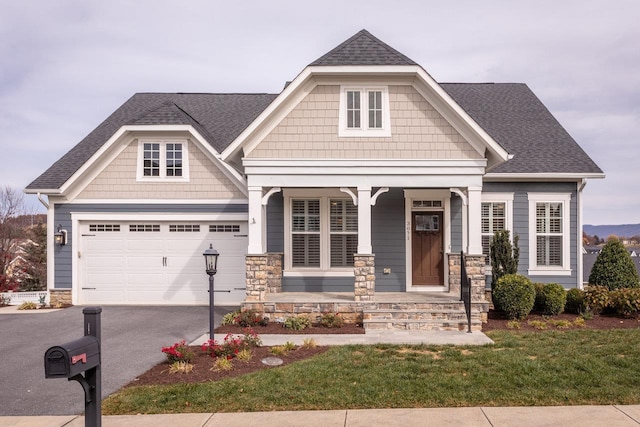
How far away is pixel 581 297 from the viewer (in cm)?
1255

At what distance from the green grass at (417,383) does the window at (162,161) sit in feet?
26.7

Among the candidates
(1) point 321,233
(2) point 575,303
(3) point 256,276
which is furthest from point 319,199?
(2) point 575,303

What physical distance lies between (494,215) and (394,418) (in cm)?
1010

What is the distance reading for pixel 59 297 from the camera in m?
14.6

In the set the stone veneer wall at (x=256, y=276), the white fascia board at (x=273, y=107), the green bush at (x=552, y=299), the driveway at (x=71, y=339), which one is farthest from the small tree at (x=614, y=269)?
the driveway at (x=71, y=339)

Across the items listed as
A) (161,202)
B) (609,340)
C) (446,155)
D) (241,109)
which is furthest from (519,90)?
(161,202)

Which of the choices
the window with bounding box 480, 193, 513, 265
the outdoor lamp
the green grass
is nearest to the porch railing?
the green grass

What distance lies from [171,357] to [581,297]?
32.5 ft

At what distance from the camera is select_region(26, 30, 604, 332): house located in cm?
1205

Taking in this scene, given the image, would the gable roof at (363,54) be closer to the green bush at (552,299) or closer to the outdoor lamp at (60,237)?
the green bush at (552,299)

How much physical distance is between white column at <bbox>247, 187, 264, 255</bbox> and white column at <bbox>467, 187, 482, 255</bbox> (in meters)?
4.93

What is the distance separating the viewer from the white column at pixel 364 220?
11.9 metres

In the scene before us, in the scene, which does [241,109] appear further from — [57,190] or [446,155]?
[446,155]

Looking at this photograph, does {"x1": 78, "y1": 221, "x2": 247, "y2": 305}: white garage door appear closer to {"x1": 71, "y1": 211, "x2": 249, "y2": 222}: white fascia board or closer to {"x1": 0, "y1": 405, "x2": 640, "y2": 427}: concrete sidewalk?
{"x1": 71, "y1": 211, "x2": 249, "y2": 222}: white fascia board
